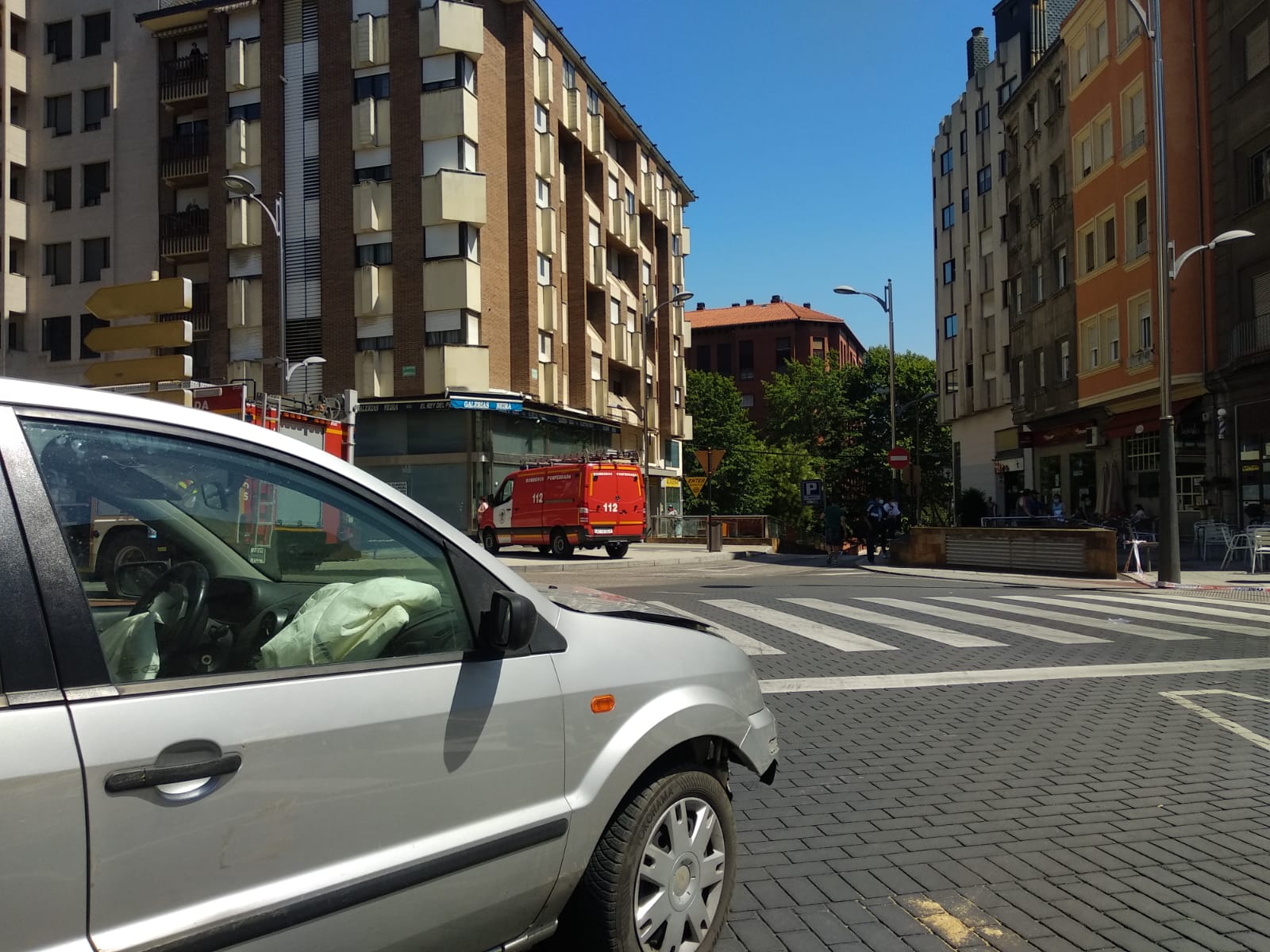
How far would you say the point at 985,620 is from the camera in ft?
37.0

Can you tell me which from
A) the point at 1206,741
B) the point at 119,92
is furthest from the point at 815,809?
the point at 119,92

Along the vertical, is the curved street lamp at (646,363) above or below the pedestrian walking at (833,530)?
above

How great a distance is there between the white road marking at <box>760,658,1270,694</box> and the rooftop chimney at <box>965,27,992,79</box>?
48.2 metres

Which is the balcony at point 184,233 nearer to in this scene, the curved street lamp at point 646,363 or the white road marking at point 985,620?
the curved street lamp at point 646,363

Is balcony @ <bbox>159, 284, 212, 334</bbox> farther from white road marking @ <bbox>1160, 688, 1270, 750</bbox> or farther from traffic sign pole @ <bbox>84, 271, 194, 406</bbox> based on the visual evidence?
white road marking @ <bbox>1160, 688, 1270, 750</bbox>

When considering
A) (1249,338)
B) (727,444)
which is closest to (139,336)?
(1249,338)

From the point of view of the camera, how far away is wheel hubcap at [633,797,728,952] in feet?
9.28

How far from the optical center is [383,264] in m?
33.9

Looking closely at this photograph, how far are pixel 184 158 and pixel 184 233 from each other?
2732 millimetres

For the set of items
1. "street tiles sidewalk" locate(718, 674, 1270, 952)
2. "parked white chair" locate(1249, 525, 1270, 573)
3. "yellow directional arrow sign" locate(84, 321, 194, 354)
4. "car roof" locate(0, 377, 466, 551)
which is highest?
"yellow directional arrow sign" locate(84, 321, 194, 354)

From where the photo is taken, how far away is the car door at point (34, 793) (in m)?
1.62

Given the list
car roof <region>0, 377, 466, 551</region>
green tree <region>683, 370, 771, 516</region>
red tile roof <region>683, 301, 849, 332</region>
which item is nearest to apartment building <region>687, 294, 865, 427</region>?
red tile roof <region>683, 301, 849, 332</region>

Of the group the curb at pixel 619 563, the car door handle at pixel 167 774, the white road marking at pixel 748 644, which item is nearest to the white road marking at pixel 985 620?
the white road marking at pixel 748 644

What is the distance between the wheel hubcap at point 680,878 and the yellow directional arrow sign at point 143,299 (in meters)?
8.57
